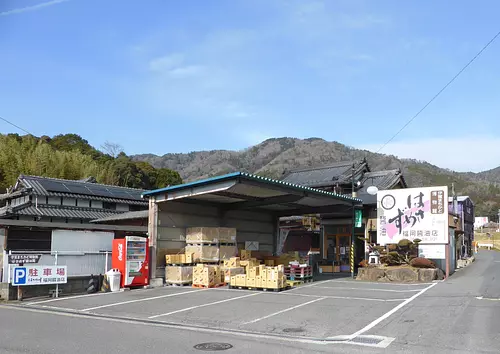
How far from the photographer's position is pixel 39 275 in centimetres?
1708

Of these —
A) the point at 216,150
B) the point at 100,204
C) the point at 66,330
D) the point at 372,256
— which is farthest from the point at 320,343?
the point at 216,150

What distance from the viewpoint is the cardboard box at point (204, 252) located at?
849 inches

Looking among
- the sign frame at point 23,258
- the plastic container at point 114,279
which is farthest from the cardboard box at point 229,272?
the sign frame at point 23,258

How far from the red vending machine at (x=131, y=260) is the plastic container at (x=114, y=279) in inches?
12.2

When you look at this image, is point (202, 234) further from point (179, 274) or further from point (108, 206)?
point (108, 206)

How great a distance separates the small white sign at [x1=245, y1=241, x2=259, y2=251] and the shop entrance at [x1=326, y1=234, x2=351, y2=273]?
5.16 meters

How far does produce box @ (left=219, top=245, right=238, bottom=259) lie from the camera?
22.3m

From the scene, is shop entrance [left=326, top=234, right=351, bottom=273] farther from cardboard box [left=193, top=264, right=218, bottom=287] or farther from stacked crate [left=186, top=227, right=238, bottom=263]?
cardboard box [left=193, top=264, right=218, bottom=287]

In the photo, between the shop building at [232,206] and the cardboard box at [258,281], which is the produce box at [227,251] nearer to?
the shop building at [232,206]

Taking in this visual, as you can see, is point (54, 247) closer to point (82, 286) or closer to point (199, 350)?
point (82, 286)

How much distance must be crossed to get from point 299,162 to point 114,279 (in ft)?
418

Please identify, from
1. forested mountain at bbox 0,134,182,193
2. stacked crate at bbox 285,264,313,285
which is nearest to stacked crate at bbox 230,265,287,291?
stacked crate at bbox 285,264,313,285

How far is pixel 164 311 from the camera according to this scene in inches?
551

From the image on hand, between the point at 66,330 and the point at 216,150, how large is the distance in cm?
16335
